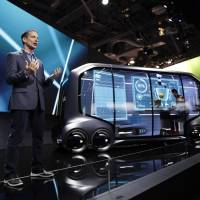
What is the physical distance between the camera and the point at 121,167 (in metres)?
3.27

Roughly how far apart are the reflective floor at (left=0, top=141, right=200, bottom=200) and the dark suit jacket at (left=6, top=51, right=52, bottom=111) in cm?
69

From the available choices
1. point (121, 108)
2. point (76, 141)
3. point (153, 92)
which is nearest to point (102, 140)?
point (76, 141)

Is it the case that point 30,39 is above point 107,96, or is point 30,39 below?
above

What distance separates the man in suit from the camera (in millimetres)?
2639

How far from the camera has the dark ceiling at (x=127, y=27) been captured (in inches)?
327

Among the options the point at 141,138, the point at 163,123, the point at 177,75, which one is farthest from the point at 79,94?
the point at 177,75

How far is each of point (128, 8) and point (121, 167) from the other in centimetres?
651

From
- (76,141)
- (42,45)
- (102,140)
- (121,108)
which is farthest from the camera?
(42,45)

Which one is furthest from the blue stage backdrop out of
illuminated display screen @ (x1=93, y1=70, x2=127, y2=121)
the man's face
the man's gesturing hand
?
the man's gesturing hand

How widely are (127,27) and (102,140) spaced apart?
6.10m

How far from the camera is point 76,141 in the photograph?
15.5 ft

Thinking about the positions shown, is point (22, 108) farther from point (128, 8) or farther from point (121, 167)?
point (128, 8)

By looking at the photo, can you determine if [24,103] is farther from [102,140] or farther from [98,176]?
[102,140]

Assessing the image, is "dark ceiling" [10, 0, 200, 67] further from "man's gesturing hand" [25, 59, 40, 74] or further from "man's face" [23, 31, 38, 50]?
"man's gesturing hand" [25, 59, 40, 74]
